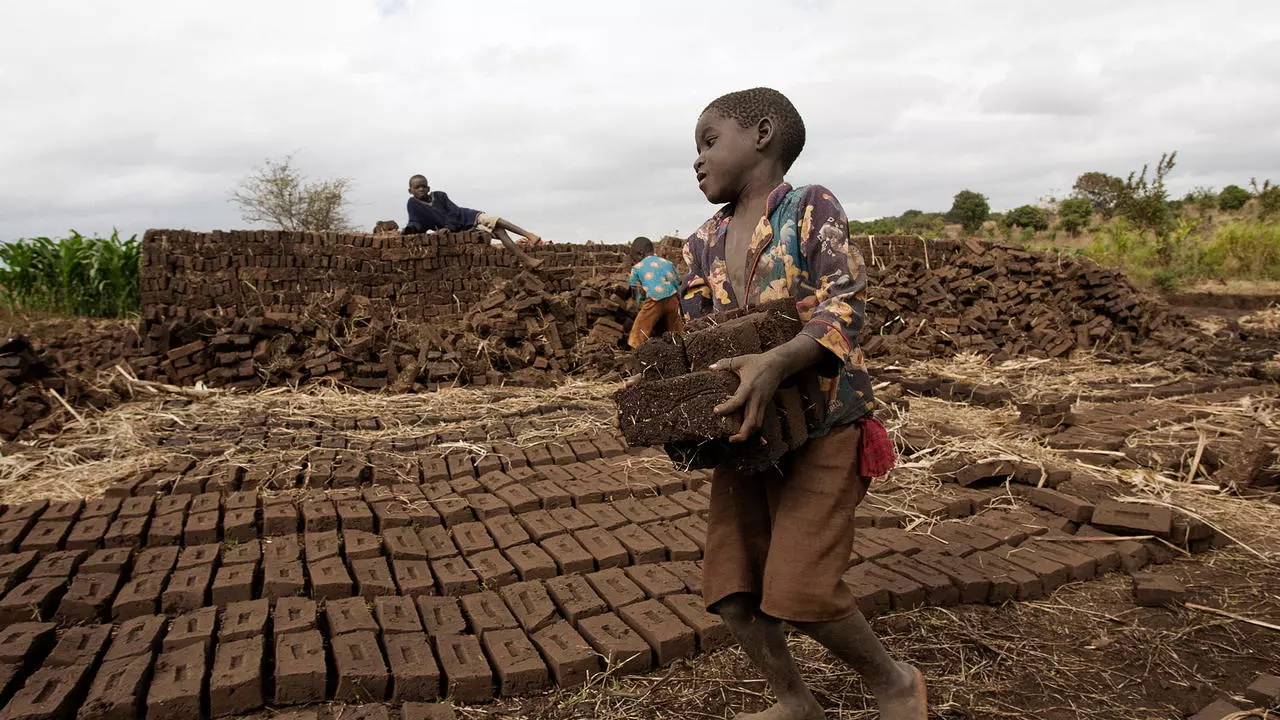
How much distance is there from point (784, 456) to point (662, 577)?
1.48m

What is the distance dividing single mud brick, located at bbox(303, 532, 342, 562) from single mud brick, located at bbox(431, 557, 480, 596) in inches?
18.2

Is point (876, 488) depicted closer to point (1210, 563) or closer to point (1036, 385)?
point (1210, 563)

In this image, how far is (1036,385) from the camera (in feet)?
27.9

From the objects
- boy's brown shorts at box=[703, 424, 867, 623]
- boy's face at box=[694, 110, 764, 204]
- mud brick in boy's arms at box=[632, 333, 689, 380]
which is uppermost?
boy's face at box=[694, 110, 764, 204]

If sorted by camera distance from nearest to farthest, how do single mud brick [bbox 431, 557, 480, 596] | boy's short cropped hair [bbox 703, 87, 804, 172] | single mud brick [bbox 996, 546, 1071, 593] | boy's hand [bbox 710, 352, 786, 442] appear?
boy's hand [bbox 710, 352, 786, 442] → boy's short cropped hair [bbox 703, 87, 804, 172] → single mud brick [bbox 431, 557, 480, 596] → single mud brick [bbox 996, 546, 1071, 593]

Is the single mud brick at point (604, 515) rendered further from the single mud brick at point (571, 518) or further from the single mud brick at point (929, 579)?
the single mud brick at point (929, 579)

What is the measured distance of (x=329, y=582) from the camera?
338 cm

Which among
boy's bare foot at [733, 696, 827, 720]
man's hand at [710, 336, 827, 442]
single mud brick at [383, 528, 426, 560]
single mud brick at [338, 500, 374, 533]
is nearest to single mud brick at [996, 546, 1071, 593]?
boy's bare foot at [733, 696, 827, 720]

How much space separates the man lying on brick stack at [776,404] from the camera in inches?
79.4

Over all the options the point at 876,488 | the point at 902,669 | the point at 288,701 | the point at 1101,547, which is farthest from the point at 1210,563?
the point at 288,701

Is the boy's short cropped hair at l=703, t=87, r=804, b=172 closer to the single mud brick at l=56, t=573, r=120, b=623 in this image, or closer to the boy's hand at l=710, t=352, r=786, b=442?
the boy's hand at l=710, t=352, r=786, b=442

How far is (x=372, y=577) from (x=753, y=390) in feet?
7.60

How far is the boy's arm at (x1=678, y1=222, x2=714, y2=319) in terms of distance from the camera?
2488 mm

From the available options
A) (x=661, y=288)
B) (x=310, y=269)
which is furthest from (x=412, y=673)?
(x=310, y=269)
